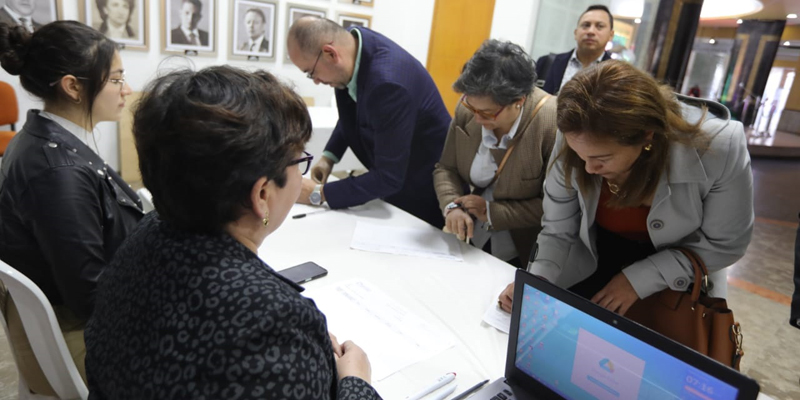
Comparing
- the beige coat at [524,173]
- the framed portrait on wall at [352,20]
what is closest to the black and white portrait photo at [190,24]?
the framed portrait on wall at [352,20]

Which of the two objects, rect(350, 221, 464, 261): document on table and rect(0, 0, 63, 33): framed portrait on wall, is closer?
rect(350, 221, 464, 261): document on table

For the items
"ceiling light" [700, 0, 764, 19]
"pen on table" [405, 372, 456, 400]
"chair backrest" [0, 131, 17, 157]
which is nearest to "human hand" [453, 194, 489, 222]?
"pen on table" [405, 372, 456, 400]

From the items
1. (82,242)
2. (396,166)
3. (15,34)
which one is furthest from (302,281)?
(15,34)

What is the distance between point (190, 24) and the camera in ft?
13.0

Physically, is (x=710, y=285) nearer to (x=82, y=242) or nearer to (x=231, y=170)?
(x=231, y=170)

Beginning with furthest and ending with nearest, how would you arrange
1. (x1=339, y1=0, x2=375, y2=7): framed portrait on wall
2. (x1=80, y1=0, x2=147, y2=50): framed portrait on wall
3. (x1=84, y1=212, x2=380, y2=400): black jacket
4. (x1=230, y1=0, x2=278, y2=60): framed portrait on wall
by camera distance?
(x1=339, y1=0, x2=375, y2=7): framed portrait on wall, (x1=230, y1=0, x2=278, y2=60): framed portrait on wall, (x1=80, y1=0, x2=147, y2=50): framed portrait on wall, (x1=84, y1=212, x2=380, y2=400): black jacket

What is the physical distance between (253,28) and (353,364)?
4001 millimetres

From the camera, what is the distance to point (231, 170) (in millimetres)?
680

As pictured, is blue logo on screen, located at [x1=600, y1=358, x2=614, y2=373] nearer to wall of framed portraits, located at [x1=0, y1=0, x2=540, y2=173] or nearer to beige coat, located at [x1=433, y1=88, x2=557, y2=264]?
beige coat, located at [x1=433, y1=88, x2=557, y2=264]

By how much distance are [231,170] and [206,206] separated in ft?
0.22

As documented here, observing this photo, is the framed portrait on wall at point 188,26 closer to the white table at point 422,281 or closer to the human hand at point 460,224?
the white table at point 422,281

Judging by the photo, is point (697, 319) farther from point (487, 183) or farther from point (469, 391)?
point (487, 183)

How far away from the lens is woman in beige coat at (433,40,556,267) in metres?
1.58

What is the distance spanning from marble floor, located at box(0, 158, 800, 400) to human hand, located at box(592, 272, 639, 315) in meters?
1.05
